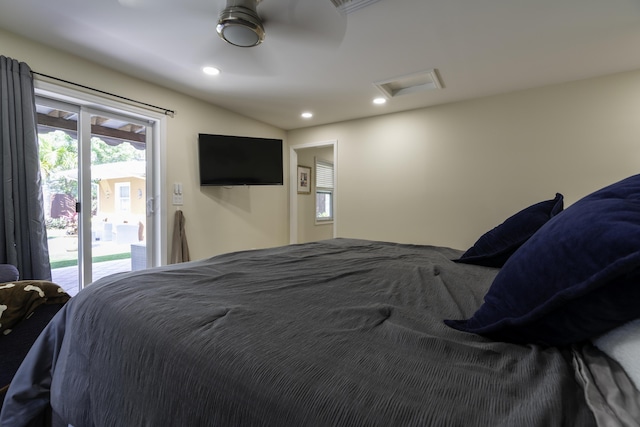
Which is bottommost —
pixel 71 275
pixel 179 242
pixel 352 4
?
pixel 71 275

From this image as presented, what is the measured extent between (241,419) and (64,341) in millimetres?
958

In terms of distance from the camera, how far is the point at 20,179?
6.83 feet

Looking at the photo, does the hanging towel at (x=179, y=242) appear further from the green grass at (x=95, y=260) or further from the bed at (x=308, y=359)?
the bed at (x=308, y=359)

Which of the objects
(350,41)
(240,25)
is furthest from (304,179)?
(240,25)

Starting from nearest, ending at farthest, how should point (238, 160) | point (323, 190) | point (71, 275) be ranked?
point (71, 275), point (238, 160), point (323, 190)

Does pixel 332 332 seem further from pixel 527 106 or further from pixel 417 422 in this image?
pixel 527 106

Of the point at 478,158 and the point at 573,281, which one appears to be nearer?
the point at 573,281

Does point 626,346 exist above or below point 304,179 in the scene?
below

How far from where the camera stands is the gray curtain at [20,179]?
6.55 ft

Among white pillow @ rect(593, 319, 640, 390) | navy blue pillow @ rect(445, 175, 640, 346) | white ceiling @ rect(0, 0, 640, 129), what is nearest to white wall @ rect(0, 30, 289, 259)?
white ceiling @ rect(0, 0, 640, 129)

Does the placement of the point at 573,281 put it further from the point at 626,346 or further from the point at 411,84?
the point at 411,84

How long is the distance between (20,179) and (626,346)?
10.7ft

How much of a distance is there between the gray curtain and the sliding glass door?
0.89ft

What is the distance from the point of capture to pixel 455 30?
Result: 2010 mm
